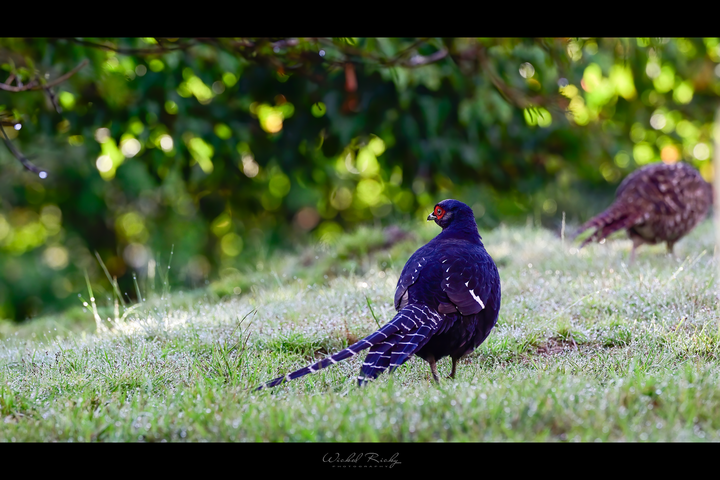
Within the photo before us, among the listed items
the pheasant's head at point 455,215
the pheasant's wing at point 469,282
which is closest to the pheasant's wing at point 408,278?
the pheasant's wing at point 469,282

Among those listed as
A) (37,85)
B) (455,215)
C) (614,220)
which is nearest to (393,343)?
(455,215)

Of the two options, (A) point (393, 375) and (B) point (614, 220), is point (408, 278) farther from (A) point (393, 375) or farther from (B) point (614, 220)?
(B) point (614, 220)

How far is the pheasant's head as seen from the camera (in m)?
4.43

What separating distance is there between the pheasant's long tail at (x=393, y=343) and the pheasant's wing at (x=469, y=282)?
0.22m

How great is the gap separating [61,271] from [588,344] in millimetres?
12155

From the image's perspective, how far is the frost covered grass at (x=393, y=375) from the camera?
3094 mm

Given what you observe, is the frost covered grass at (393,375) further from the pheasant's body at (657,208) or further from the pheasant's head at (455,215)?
the pheasant's head at (455,215)

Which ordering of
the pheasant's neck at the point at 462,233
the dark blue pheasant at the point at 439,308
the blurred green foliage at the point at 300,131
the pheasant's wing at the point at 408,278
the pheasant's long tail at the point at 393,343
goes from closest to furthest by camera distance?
1. the pheasant's long tail at the point at 393,343
2. the dark blue pheasant at the point at 439,308
3. the pheasant's wing at the point at 408,278
4. the pheasant's neck at the point at 462,233
5. the blurred green foliage at the point at 300,131

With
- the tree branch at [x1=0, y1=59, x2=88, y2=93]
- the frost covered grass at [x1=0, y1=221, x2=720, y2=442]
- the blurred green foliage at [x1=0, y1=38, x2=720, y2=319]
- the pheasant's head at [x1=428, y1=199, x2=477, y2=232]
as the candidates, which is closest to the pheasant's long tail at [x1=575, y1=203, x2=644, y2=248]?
the frost covered grass at [x1=0, y1=221, x2=720, y2=442]

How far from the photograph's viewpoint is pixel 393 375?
157 inches

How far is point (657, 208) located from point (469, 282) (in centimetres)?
390

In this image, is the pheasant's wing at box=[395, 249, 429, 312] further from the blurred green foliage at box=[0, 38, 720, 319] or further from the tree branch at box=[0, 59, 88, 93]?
the tree branch at box=[0, 59, 88, 93]

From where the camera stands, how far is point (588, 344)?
14.9 ft
